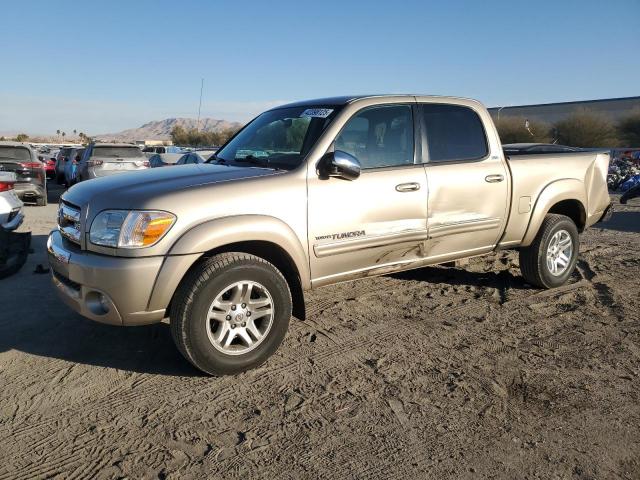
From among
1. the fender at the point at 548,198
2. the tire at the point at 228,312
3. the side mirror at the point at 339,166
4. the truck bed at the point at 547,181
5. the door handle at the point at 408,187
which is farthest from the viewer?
the fender at the point at 548,198

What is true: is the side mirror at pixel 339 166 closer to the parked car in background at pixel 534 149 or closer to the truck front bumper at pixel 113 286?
the truck front bumper at pixel 113 286

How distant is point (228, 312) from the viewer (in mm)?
3580

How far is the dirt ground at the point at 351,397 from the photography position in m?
2.72

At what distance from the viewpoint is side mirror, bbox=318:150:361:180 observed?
3.85 metres

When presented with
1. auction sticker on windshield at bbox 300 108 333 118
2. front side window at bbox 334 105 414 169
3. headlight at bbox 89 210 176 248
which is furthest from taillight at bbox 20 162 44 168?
front side window at bbox 334 105 414 169

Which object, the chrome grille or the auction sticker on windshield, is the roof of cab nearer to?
the auction sticker on windshield

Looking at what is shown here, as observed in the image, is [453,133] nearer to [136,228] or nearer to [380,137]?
[380,137]

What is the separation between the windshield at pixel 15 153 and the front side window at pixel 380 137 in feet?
37.3

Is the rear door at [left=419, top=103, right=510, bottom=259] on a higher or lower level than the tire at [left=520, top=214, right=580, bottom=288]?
higher

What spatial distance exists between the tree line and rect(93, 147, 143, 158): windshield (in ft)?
92.8

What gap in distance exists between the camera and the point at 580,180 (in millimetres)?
5637

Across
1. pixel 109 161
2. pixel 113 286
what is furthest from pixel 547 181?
pixel 109 161

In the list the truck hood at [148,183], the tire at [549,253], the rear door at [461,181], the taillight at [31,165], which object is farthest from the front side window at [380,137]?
the taillight at [31,165]

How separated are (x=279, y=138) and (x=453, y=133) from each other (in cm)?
163
